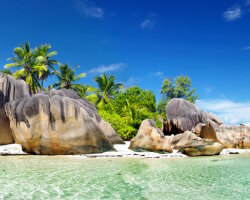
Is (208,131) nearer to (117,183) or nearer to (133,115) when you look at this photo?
(133,115)

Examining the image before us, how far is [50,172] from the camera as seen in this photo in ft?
31.1

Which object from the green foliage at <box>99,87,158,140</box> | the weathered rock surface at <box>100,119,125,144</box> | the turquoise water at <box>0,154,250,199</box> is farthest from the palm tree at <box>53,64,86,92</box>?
the turquoise water at <box>0,154,250,199</box>

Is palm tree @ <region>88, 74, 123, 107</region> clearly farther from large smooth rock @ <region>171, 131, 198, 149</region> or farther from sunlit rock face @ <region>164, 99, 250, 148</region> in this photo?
large smooth rock @ <region>171, 131, 198, 149</region>

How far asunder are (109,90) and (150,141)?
71.7 feet

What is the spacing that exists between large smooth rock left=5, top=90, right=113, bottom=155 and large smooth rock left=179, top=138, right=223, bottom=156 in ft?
17.6

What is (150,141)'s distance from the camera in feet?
58.6

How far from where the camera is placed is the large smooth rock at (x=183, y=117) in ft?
107

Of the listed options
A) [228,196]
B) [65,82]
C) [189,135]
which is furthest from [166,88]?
[228,196]

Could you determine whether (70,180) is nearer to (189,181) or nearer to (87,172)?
(87,172)

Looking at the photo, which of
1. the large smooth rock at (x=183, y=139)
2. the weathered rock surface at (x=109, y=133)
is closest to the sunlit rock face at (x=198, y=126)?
the large smooth rock at (x=183, y=139)

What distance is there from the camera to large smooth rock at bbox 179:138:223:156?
16.5m

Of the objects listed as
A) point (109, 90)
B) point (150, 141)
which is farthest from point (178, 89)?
point (150, 141)

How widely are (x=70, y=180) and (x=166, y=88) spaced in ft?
134

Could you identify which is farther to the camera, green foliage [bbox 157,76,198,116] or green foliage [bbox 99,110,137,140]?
green foliage [bbox 157,76,198,116]
